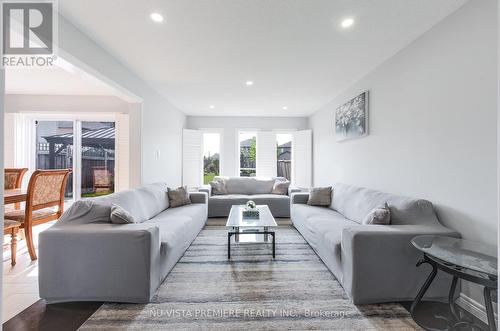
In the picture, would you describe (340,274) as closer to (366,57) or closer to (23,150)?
(366,57)

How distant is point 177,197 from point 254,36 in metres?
2.75

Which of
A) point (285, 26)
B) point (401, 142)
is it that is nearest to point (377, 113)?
point (401, 142)

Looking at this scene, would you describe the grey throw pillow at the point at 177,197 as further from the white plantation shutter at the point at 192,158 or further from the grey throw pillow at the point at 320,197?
the grey throw pillow at the point at 320,197

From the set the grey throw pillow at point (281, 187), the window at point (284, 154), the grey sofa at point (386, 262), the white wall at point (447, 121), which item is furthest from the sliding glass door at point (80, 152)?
the white wall at point (447, 121)

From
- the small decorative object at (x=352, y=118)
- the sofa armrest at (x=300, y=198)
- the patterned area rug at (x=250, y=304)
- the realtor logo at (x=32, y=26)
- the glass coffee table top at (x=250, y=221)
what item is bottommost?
the patterned area rug at (x=250, y=304)

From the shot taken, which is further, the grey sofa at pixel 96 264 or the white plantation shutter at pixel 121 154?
the white plantation shutter at pixel 121 154

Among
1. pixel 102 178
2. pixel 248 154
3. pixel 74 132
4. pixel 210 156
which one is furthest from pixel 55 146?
pixel 248 154

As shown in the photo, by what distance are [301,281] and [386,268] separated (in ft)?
2.56

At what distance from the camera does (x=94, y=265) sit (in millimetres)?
1896

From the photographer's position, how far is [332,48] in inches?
102

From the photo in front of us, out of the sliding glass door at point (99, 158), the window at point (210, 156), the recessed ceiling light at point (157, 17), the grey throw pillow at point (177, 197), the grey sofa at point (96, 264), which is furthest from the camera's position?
the window at point (210, 156)

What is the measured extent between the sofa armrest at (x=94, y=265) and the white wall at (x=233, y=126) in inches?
173

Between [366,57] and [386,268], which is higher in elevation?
[366,57]

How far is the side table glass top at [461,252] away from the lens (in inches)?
56.8
